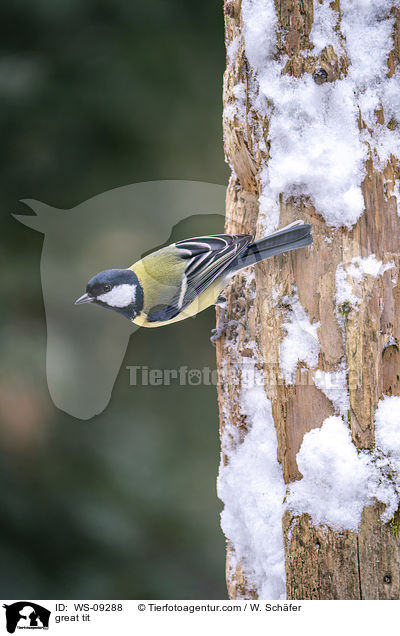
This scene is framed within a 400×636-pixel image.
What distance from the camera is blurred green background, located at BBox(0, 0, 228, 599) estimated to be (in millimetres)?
1670

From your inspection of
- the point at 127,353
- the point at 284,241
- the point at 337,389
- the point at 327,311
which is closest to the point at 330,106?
the point at 284,241

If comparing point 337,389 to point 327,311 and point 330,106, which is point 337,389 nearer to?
point 327,311

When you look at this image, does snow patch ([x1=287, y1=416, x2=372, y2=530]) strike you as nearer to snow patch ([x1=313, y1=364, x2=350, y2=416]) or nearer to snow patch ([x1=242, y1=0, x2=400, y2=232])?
snow patch ([x1=313, y1=364, x2=350, y2=416])

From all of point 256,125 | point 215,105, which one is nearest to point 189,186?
point 215,105

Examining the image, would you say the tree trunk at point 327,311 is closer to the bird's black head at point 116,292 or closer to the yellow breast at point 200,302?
the yellow breast at point 200,302

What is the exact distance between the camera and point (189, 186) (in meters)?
1.56

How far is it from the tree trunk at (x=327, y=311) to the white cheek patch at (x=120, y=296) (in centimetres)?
28

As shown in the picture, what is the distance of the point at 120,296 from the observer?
3.56 feet

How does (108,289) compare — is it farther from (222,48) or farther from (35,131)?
(222,48)

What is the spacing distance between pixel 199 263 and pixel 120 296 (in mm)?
183

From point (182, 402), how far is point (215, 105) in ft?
3.40
